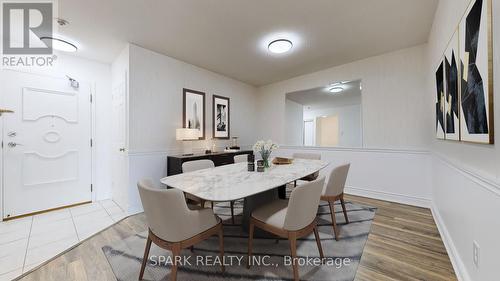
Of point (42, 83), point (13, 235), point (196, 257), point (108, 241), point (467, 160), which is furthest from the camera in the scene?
point (42, 83)

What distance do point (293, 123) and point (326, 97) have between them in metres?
1.13

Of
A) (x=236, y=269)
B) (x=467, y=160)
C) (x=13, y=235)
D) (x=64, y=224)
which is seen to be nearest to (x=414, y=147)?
(x=467, y=160)

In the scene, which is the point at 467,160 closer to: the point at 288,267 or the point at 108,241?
the point at 288,267

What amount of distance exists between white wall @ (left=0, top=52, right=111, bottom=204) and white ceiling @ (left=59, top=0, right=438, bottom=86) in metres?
0.20

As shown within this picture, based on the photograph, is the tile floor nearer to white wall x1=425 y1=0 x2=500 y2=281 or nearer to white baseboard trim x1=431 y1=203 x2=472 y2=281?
white wall x1=425 y1=0 x2=500 y2=281

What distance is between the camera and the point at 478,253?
112cm

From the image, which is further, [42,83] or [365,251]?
[42,83]

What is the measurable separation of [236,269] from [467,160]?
1.88 m

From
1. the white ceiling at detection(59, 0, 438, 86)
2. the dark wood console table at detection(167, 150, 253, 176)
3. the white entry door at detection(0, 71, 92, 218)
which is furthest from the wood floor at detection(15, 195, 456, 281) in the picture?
the white ceiling at detection(59, 0, 438, 86)

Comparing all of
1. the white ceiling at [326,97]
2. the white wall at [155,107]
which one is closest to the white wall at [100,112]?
the white wall at [155,107]

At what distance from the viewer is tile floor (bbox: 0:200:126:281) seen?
1.72 meters

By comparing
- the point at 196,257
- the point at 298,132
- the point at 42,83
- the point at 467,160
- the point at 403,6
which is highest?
the point at 403,6

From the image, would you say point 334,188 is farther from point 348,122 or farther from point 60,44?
point 348,122

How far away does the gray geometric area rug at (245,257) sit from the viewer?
4.91ft
